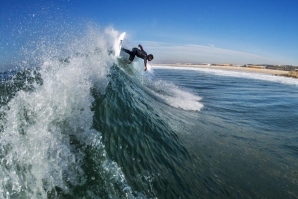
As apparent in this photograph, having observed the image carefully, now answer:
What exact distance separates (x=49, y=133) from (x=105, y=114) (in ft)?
6.41

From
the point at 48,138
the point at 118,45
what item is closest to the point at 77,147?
the point at 48,138

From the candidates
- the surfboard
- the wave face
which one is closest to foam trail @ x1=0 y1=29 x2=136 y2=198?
the wave face

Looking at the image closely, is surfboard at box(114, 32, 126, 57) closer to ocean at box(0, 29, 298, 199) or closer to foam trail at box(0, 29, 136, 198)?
ocean at box(0, 29, 298, 199)

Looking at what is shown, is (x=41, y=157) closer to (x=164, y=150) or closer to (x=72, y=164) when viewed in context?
(x=72, y=164)

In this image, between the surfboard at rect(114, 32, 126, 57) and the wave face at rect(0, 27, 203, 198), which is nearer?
the wave face at rect(0, 27, 203, 198)

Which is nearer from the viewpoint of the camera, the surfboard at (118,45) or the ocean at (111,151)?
the ocean at (111,151)

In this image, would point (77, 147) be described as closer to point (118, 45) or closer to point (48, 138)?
point (48, 138)

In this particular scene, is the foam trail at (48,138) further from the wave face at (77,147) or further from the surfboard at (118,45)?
the surfboard at (118,45)

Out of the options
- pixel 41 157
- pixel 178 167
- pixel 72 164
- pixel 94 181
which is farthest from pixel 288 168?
pixel 41 157

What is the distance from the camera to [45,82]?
466 centimetres

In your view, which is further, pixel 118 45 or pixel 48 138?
pixel 118 45

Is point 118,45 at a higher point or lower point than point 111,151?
higher

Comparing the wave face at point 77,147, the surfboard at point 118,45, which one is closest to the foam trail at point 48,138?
the wave face at point 77,147

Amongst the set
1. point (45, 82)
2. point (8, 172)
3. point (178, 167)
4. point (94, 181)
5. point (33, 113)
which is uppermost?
point (45, 82)
